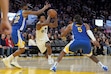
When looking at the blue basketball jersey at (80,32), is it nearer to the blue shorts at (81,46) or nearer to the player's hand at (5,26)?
the blue shorts at (81,46)

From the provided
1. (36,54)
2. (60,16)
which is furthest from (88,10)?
(36,54)

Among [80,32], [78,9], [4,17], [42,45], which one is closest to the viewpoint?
[4,17]

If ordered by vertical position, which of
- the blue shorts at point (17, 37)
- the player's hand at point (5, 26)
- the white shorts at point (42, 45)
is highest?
the player's hand at point (5, 26)

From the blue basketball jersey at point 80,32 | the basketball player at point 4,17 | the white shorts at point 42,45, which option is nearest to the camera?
the basketball player at point 4,17

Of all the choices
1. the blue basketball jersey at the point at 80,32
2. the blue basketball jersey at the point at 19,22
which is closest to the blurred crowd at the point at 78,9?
the blue basketball jersey at the point at 19,22

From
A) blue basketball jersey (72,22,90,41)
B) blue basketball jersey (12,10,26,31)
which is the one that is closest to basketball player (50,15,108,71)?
blue basketball jersey (72,22,90,41)

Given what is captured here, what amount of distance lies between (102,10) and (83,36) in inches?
834

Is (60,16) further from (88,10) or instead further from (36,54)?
(36,54)

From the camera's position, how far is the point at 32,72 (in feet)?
23.1

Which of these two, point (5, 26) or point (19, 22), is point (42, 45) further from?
point (5, 26)

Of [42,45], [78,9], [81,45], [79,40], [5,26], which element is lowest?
[42,45]

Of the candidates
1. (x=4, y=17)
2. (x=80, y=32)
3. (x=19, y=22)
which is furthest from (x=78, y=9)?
(x=4, y=17)

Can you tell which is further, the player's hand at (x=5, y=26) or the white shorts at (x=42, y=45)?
the white shorts at (x=42, y=45)

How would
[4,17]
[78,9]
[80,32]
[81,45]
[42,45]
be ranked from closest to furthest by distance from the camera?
[4,17], [81,45], [80,32], [42,45], [78,9]
